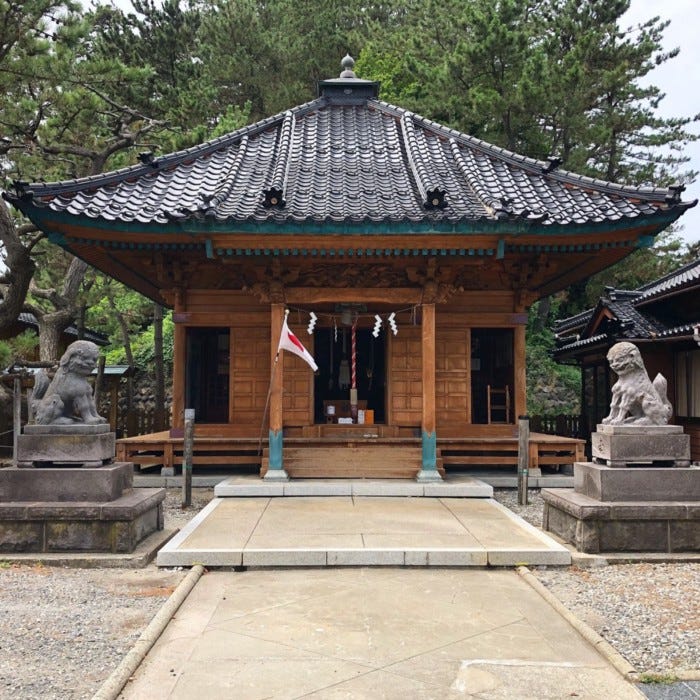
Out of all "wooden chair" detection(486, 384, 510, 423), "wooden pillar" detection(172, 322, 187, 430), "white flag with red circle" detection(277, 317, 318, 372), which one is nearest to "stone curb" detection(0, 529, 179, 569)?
"white flag with red circle" detection(277, 317, 318, 372)

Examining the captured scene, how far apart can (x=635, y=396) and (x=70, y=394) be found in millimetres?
6452

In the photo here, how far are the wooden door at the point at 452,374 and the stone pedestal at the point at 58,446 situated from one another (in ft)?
23.3

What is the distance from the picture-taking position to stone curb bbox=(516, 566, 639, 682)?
4043 millimetres

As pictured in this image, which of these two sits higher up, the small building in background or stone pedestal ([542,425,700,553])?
the small building in background

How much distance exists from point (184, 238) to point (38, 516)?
540 centimetres

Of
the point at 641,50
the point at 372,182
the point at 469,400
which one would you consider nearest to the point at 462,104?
the point at 641,50

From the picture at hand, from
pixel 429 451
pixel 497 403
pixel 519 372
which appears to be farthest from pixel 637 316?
pixel 429 451

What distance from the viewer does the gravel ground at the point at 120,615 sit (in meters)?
4.09

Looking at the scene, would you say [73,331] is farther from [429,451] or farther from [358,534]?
[358,534]

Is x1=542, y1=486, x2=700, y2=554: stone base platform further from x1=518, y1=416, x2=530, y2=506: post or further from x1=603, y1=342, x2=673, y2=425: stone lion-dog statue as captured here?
x1=518, y1=416, x2=530, y2=506: post

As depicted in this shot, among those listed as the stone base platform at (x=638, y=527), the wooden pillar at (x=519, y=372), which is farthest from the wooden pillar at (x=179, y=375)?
the stone base platform at (x=638, y=527)

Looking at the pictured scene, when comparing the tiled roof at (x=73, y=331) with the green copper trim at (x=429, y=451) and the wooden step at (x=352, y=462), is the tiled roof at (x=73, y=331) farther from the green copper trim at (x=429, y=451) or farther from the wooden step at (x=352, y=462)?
the green copper trim at (x=429, y=451)

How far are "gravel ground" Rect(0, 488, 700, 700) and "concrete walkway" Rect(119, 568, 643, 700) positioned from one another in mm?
297

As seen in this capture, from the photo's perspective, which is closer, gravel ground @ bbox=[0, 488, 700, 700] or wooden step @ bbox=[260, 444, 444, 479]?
gravel ground @ bbox=[0, 488, 700, 700]
